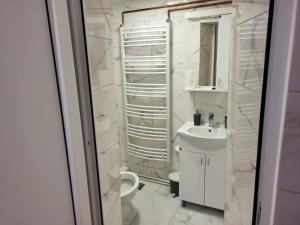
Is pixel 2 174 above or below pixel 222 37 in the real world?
below

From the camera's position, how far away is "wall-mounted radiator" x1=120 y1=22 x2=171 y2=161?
2.32 meters

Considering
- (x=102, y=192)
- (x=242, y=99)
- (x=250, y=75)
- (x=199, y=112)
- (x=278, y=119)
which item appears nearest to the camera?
(x=278, y=119)

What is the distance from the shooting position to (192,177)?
7.09 feet

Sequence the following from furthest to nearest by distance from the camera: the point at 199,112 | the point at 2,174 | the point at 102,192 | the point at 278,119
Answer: the point at 199,112
the point at 102,192
the point at 2,174
the point at 278,119

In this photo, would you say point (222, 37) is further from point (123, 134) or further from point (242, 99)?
point (123, 134)

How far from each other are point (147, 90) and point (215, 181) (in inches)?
48.3

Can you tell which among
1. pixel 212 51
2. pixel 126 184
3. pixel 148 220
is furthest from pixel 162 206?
pixel 212 51

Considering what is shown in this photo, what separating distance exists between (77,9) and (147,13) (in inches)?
68.8

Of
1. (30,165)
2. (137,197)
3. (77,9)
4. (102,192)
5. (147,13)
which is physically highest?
(147,13)

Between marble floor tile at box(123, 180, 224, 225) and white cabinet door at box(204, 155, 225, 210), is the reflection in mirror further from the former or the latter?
marble floor tile at box(123, 180, 224, 225)

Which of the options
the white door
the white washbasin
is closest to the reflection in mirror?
the white washbasin

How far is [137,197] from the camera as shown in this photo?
2.52 meters

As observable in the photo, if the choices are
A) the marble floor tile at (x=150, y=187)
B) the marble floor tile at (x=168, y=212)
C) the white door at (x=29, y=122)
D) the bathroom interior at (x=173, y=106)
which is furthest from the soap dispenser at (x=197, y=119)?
the white door at (x=29, y=122)

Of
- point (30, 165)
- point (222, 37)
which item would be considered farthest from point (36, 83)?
point (222, 37)
